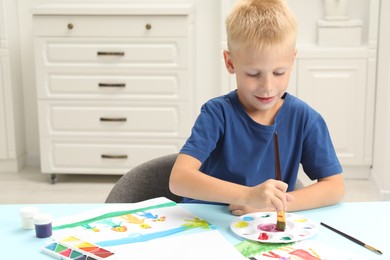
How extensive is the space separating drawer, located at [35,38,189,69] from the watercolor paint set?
253 cm

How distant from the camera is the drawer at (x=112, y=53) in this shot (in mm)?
3732

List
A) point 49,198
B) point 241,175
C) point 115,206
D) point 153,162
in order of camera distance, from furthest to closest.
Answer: point 49,198, point 153,162, point 241,175, point 115,206

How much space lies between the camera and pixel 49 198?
372cm

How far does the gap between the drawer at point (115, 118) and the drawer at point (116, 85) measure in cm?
5

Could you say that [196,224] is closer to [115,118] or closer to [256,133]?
[256,133]

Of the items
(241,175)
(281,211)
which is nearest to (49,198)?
(241,175)

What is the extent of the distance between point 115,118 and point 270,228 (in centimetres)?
259

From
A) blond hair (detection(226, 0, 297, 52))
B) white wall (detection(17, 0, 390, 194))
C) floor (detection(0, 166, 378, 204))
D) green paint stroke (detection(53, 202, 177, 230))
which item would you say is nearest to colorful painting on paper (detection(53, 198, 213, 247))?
green paint stroke (detection(53, 202, 177, 230))

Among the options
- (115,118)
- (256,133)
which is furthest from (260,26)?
(115,118)

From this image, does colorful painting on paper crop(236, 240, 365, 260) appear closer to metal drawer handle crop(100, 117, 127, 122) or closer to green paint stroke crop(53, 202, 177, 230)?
green paint stroke crop(53, 202, 177, 230)

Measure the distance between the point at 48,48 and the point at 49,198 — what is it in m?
0.89

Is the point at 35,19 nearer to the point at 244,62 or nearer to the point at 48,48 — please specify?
the point at 48,48

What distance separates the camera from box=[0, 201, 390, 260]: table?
50.4 inches

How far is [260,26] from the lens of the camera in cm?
156
